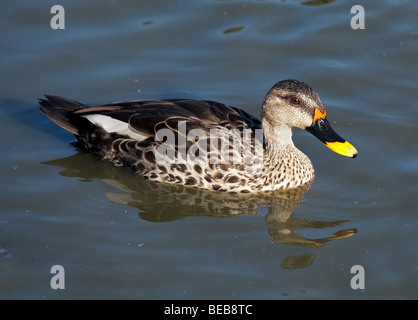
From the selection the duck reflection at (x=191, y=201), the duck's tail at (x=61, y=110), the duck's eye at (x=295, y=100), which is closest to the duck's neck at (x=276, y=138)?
the duck's eye at (x=295, y=100)

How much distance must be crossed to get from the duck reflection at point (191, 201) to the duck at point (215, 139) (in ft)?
0.34

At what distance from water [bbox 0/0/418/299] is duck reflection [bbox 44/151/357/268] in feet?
0.07

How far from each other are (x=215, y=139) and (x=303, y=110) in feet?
3.53

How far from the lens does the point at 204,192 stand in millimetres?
9023

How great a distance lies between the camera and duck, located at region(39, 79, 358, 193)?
29.0 ft

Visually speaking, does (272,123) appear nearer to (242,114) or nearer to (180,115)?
(242,114)

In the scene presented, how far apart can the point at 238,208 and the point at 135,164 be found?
4.65 ft

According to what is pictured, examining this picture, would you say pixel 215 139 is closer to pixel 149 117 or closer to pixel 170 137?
pixel 170 137

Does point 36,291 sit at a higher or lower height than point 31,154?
lower

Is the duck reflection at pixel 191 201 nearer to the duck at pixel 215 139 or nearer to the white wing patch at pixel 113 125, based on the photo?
the duck at pixel 215 139

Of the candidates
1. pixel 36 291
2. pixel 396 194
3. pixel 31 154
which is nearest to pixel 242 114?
pixel 396 194

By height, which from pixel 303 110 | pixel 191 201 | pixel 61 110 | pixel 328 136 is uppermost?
pixel 61 110

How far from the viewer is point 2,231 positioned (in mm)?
8016

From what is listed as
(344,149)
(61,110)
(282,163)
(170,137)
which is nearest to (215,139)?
(170,137)
